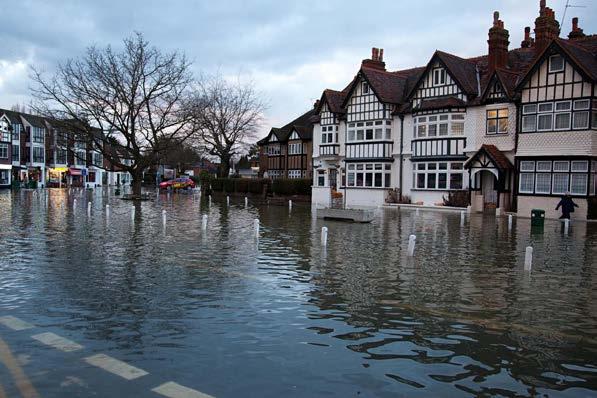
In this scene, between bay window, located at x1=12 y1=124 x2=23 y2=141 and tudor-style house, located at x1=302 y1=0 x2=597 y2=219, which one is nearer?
tudor-style house, located at x1=302 y1=0 x2=597 y2=219

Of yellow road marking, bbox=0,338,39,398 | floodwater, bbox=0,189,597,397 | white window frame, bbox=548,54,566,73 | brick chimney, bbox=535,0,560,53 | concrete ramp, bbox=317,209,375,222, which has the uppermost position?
brick chimney, bbox=535,0,560,53

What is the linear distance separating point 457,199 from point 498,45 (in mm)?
9789

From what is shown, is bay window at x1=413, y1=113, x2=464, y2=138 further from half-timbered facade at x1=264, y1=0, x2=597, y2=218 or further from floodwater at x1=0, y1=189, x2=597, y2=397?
floodwater at x1=0, y1=189, x2=597, y2=397

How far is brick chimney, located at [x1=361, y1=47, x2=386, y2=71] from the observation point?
145ft

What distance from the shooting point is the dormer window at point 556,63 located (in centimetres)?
2771

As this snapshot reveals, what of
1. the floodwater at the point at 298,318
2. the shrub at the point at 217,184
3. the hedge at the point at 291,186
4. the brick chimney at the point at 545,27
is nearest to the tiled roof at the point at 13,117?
the shrub at the point at 217,184

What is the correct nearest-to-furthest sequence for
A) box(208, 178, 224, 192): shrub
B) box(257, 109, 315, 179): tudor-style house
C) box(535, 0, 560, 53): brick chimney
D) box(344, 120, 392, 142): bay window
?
box(535, 0, 560, 53): brick chimney → box(344, 120, 392, 142): bay window → box(208, 178, 224, 192): shrub → box(257, 109, 315, 179): tudor-style house

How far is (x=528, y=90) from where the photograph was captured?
95.3 feet

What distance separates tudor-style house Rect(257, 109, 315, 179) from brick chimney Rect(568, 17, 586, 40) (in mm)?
23541

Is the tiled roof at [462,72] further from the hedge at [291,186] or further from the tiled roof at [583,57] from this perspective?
the hedge at [291,186]

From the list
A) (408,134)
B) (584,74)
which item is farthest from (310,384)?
(408,134)

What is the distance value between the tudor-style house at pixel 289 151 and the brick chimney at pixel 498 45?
2148 centimetres

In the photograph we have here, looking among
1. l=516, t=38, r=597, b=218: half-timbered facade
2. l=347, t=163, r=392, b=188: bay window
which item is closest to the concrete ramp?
l=516, t=38, r=597, b=218: half-timbered facade

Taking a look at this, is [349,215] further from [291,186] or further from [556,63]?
[291,186]
